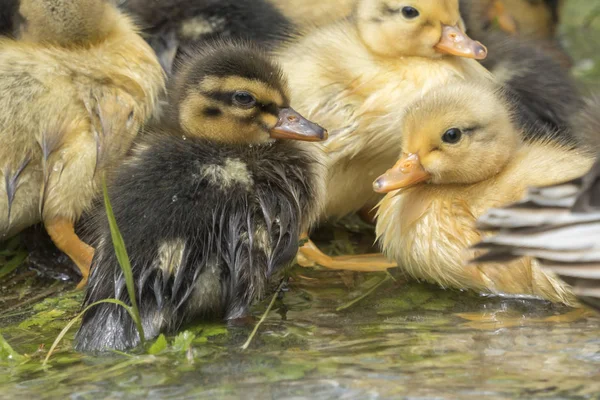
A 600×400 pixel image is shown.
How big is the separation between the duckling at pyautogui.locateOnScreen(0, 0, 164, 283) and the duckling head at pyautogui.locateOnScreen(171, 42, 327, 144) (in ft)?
1.15

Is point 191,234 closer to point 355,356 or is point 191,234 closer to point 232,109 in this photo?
point 232,109

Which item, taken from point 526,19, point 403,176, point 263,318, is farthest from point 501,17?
point 263,318

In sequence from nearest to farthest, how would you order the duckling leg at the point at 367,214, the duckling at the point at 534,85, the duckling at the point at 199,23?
the duckling at the point at 534,85 < the duckling leg at the point at 367,214 < the duckling at the point at 199,23

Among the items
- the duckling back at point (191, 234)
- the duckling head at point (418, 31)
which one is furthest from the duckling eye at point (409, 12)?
the duckling back at point (191, 234)

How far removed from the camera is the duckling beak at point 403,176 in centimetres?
301

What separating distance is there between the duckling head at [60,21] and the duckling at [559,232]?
62.4 inches

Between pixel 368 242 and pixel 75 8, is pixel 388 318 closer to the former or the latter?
pixel 368 242

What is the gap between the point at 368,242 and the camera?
12.4ft

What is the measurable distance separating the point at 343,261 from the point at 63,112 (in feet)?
3.26

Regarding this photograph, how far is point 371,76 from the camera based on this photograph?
351 centimetres

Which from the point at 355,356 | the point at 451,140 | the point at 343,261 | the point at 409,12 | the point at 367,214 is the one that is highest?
the point at 409,12

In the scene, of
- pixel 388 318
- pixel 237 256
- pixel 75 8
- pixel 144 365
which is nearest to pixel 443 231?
pixel 388 318

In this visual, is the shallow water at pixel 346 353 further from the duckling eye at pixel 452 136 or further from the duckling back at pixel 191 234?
the duckling eye at pixel 452 136

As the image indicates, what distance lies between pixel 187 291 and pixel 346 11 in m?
1.83
